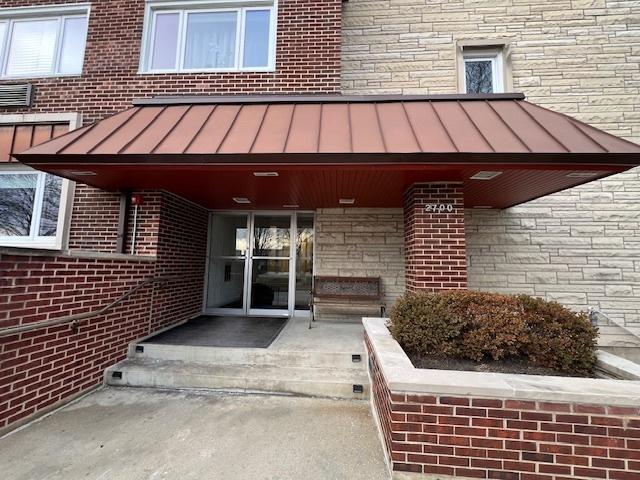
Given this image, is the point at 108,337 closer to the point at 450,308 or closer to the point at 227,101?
the point at 227,101

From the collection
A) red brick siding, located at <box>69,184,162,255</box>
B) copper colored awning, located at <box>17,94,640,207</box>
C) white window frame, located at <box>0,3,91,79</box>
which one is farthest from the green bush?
white window frame, located at <box>0,3,91,79</box>

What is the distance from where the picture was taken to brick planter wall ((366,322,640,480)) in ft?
7.20

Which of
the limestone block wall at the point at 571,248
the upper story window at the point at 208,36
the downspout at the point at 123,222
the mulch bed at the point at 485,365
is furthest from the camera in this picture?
the upper story window at the point at 208,36

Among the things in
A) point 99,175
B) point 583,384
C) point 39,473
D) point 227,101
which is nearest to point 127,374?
point 39,473

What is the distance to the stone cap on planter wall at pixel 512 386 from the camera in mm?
2211

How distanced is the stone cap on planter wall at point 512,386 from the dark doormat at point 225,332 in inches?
104

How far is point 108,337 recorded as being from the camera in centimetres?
416

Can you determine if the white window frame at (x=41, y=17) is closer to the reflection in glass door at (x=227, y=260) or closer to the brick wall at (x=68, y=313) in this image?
the brick wall at (x=68, y=313)

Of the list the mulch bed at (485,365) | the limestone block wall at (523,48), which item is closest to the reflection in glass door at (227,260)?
the limestone block wall at (523,48)

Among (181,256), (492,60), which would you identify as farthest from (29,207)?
(492,60)

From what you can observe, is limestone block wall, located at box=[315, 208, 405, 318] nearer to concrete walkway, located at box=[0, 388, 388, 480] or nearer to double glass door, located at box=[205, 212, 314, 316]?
double glass door, located at box=[205, 212, 314, 316]

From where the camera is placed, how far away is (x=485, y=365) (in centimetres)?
308

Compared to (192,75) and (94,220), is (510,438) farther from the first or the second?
(192,75)

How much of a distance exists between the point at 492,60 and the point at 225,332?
810cm
